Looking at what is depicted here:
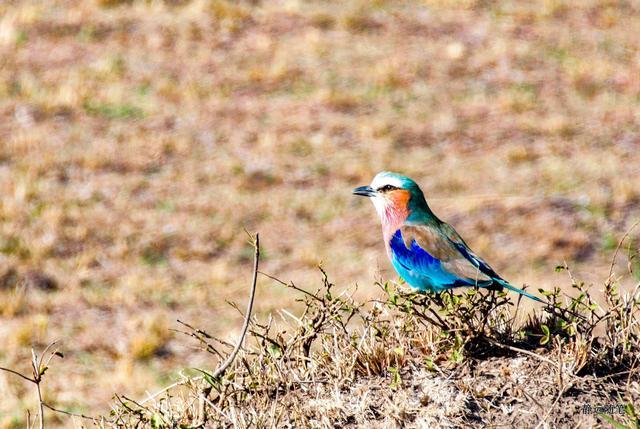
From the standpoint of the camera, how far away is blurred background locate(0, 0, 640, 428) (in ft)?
38.2

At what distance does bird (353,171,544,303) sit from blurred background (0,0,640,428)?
4.43 meters

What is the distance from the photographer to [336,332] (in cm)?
460

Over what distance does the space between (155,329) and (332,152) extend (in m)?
5.87

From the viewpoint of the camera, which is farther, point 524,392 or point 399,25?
point 399,25

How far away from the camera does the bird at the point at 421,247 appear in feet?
15.5

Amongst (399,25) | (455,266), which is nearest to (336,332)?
(455,266)

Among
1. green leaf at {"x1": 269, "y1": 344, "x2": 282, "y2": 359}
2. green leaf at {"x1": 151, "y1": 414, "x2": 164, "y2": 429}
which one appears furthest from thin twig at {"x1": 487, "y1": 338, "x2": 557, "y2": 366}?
green leaf at {"x1": 151, "y1": 414, "x2": 164, "y2": 429}

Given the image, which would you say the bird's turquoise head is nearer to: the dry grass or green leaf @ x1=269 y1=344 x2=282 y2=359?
the dry grass

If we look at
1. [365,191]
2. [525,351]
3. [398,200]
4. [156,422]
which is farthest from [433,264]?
[156,422]

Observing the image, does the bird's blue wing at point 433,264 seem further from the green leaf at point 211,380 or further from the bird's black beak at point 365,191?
the green leaf at point 211,380

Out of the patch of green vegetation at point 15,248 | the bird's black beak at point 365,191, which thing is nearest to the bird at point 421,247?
the bird's black beak at point 365,191

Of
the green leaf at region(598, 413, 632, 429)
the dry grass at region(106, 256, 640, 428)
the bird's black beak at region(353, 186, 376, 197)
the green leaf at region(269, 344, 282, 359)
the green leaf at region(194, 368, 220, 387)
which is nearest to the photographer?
the green leaf at region(598, 413, 632, 429)

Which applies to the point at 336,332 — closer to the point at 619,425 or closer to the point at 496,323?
the point at 496,323

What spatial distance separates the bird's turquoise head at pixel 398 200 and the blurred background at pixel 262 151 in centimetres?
440
